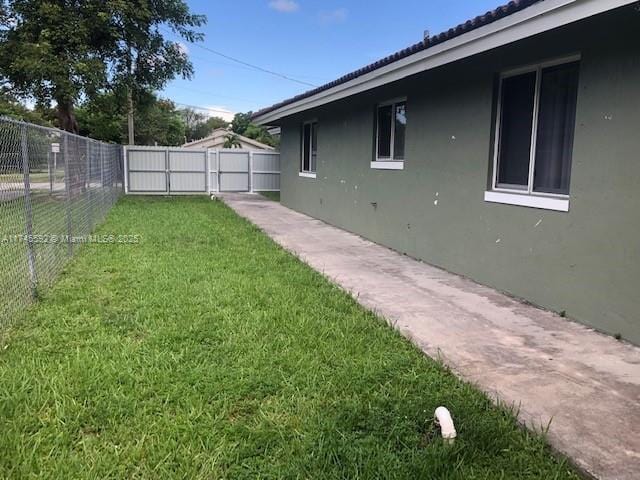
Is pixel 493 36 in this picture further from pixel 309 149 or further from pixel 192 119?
pixel 192 119

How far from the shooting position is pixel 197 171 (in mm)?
19859

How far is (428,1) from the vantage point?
2253cm

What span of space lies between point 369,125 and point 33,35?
10.3 metres

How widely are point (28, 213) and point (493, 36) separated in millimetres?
4459

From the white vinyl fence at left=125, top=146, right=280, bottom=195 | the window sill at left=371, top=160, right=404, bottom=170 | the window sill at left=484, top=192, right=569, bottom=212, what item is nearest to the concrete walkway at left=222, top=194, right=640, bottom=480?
the window sill at left=484, top=192, right=569, bottom=212

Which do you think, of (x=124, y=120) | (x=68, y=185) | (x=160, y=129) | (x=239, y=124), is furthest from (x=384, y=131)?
(x=239, y=124)

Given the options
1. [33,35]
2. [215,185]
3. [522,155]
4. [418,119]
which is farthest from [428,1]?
[522,155]

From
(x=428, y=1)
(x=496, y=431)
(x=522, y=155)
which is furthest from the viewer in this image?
(x=428, y=1)

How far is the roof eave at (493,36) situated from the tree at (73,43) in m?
9.04

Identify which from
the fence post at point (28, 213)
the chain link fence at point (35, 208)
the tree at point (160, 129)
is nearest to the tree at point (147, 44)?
the chain link fence at point (35, 208)

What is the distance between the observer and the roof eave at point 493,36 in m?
3.74

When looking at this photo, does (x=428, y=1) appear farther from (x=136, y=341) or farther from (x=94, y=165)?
(x=136, y=341)

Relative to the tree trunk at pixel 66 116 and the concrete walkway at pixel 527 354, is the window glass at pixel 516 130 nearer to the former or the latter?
the concrete walkway at pixel 527 354

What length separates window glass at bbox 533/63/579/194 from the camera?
4.71 m
